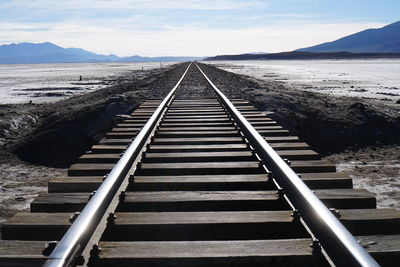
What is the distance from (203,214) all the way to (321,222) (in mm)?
893

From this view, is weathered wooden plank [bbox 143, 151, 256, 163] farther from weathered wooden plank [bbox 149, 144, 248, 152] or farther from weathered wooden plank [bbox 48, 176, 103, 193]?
weathered wooden plank [bbox 48, 176, 103, 193]

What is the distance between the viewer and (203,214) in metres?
3.19

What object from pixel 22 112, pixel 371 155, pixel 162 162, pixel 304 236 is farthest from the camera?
pixel 22 112

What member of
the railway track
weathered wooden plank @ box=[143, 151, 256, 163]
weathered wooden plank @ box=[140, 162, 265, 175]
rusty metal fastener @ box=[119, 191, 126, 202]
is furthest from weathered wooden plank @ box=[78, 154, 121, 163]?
rusty metal fastener @ box=[119, 191, 126, 202]

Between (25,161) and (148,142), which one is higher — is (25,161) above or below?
below

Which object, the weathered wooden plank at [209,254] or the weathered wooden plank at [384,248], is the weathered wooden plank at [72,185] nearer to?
the weathered wooden plank at [209,254]

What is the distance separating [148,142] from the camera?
216 inches

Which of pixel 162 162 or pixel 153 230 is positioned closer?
pixel 153 230

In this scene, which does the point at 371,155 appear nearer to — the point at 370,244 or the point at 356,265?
the point at 370,244

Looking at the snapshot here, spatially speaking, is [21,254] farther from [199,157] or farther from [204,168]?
[199,157]

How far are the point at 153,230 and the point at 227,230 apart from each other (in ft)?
1.67

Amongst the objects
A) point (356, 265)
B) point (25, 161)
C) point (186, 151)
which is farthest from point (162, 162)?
point (25, 161)

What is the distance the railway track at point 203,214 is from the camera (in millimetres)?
2520

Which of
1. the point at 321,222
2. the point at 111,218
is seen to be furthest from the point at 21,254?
the point at 321,222
